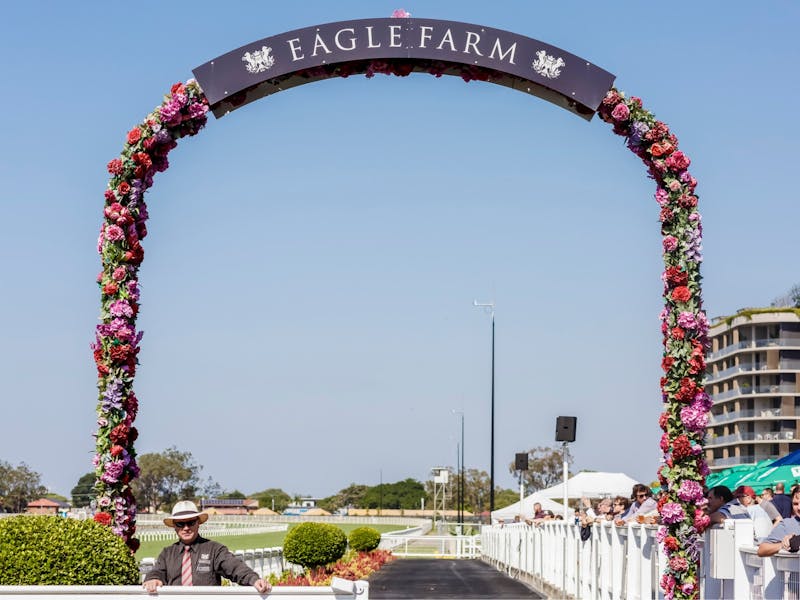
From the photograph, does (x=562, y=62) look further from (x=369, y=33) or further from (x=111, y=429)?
(x=111, y=429)

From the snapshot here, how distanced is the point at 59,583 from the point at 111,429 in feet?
10.9

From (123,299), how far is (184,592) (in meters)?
4.92

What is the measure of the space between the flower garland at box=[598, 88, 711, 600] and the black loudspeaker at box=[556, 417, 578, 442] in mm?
9353

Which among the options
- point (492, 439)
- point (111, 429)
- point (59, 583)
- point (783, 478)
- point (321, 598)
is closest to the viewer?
point (321, 598)

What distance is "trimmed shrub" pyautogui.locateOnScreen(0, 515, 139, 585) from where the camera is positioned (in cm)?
→ 975

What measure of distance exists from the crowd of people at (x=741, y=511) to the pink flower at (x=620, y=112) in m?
3.88

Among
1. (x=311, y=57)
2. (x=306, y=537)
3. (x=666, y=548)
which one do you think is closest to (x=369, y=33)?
(x=311, y=57)

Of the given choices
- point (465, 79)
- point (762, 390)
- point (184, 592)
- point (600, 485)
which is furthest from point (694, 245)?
point (762, 390)

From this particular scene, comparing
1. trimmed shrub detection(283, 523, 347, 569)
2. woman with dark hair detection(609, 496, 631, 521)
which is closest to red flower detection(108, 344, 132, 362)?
woman with dark hair detection(609, 496, 631, 521)

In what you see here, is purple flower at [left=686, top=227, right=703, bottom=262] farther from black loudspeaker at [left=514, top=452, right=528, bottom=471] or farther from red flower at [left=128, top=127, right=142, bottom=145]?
black loudspeaker at [left=514, top=452, right=528, bottom=471]

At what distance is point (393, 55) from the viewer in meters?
13.4

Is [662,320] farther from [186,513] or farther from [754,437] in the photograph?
[754,437]

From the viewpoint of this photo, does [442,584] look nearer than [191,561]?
No

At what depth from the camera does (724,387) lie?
456 feet
